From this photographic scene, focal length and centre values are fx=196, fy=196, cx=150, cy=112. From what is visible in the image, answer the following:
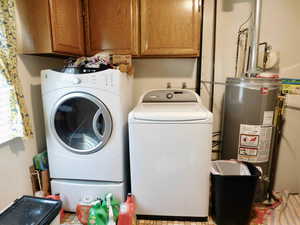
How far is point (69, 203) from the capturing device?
175 cm

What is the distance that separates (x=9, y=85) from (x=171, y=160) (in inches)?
51.4

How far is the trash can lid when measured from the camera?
1.16 meters

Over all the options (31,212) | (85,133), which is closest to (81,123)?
(85,133)

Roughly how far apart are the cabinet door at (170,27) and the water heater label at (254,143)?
87 cm

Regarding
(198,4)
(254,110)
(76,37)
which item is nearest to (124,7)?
(76,37)

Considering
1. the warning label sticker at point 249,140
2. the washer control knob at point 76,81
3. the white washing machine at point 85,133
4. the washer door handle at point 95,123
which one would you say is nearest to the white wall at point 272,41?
the warning label sticker at point 249,140

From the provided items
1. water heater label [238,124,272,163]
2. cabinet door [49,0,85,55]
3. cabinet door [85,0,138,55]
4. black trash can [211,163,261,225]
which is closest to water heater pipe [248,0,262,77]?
water heater label [238,124,272,163]

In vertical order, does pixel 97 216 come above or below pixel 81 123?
below

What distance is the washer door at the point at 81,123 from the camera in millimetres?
1573

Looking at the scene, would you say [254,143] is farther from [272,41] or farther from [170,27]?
[170,27]

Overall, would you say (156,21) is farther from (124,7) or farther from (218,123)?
(218,123)

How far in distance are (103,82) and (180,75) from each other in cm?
103

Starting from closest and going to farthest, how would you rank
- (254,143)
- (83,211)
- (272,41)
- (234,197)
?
1. (234,197)
2. (83,211)
3. (254,143)
4. (272,41)

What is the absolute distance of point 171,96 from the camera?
204cm
